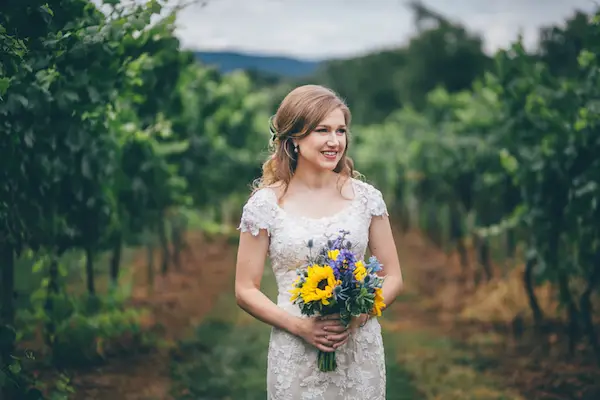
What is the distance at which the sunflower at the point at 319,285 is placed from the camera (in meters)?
3.51

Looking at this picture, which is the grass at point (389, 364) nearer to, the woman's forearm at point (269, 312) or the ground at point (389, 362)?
the ground at point (389, 362)

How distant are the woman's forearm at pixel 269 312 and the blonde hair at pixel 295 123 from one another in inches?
20.2

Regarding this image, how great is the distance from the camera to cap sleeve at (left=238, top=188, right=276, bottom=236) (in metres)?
3.81

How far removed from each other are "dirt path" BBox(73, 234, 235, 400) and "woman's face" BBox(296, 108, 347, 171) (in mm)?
3451

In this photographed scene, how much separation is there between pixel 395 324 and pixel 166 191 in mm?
3721

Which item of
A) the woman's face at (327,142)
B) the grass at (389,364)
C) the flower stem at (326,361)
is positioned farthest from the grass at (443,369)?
the woman's face at (327,142)

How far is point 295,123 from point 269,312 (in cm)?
84

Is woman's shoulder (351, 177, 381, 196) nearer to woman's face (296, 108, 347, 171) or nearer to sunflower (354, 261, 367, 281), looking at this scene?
woman's face (296, 108, 347, 171)

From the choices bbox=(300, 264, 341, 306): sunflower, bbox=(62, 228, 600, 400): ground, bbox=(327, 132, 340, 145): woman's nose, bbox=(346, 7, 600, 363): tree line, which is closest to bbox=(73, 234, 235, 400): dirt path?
bbox=(62, 228, 600, 400): ground

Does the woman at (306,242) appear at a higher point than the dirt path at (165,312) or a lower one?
higher

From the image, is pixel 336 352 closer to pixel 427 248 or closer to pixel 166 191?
pixel 166 191

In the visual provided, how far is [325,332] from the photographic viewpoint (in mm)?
3646

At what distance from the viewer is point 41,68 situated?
508 cm

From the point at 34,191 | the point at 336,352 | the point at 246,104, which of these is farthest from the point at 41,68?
the point at 246,104
